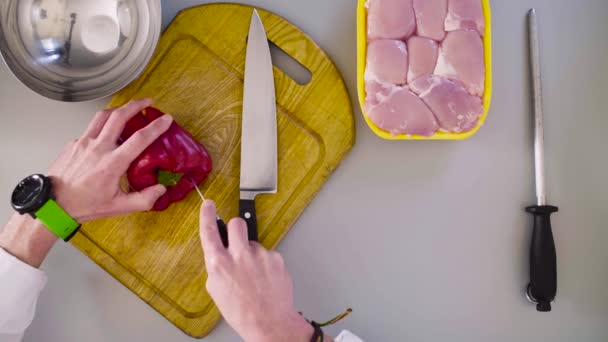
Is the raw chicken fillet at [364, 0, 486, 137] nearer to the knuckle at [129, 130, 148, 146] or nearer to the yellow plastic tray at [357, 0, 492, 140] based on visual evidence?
the yellow plastic tray at [357, 0, 492, 140]

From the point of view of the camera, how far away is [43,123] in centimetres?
101

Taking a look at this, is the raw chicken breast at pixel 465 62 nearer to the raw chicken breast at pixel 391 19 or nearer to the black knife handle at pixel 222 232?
the raw chicken breast at pixel 391 19

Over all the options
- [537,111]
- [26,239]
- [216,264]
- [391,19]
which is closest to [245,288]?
[216,264]

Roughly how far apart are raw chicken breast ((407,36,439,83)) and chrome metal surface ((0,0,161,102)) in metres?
0.47

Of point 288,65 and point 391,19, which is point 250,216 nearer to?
point 288,65

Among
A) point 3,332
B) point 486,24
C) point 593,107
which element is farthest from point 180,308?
point 593,107

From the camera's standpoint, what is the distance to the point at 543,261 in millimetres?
942

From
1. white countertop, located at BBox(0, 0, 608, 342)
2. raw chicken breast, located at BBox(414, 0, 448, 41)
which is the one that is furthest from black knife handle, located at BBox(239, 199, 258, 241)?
raw chicken breast, located at BBox(414, 0, 448, 41)

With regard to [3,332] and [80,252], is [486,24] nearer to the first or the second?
[80,252]

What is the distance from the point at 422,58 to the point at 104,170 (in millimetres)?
585

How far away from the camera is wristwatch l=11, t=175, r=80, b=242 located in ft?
2.79

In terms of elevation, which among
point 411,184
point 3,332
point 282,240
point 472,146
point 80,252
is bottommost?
point 3,332

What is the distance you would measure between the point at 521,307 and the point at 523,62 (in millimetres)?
483

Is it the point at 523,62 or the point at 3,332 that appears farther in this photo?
the point at 523,62
